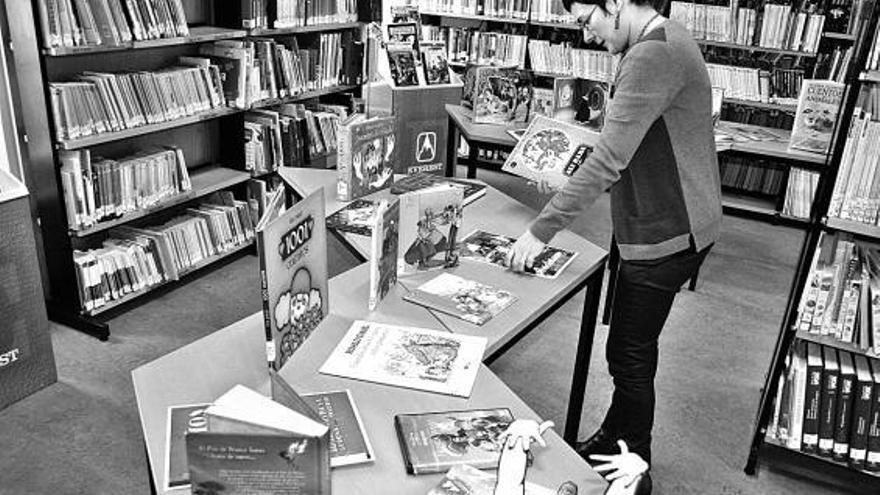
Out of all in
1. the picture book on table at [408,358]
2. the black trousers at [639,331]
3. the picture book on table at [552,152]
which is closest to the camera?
the picture book on table at [408,358]

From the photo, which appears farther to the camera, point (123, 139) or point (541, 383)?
point (123, 139)

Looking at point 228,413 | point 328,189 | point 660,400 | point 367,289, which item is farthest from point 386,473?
point 660,400

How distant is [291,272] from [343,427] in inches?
14.1

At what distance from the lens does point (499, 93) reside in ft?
13.0

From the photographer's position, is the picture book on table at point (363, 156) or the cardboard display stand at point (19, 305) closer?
the cardboard display stand at point (19, 305)

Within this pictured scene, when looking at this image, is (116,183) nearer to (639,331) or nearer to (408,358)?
(408,358)

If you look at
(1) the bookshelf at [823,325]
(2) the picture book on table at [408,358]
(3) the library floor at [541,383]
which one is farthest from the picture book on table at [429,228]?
(1) the bookshelf at [823,325]

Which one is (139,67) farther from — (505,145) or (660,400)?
(660,400)

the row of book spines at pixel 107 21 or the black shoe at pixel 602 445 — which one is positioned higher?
the row of book spines at pixel 107 21

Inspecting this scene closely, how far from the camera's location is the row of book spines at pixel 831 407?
2449 mm

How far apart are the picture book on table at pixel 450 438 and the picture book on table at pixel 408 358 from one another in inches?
4.2

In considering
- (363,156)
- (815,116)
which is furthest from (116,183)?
(815,116)

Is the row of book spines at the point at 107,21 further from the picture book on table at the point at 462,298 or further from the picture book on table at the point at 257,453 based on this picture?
the picture book on table at the point at 257,453

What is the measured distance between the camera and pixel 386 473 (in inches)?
A: 52.9
